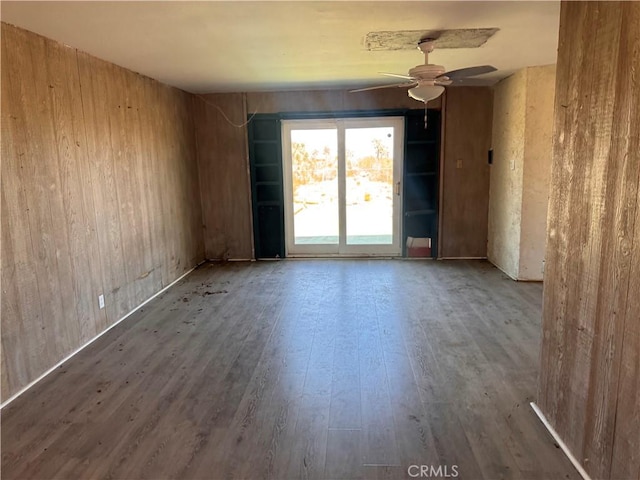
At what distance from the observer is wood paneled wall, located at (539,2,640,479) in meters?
1.63

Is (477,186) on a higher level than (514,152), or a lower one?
lower

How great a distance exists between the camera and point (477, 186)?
6043 millimetres

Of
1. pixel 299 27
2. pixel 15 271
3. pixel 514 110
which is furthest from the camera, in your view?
pixel 514 110

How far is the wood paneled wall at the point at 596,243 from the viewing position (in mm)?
1628

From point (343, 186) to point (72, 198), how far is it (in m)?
3.71

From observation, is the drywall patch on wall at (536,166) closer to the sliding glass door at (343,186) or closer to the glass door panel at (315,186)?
the sliding glass door at (343,186)

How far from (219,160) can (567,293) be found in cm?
515

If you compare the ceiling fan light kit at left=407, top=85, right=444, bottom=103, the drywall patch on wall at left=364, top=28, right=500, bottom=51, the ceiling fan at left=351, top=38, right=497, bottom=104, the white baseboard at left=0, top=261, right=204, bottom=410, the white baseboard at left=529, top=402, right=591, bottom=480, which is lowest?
the white baseboard at left=529, top=402, right=591, bottom=480

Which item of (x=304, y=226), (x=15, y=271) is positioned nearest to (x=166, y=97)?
(x=304, y=226)

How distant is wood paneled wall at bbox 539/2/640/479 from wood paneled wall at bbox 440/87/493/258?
387cm

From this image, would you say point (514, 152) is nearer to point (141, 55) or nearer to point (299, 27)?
point (299, 27)

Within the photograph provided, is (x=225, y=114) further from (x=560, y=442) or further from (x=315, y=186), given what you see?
(x=560, y=442)

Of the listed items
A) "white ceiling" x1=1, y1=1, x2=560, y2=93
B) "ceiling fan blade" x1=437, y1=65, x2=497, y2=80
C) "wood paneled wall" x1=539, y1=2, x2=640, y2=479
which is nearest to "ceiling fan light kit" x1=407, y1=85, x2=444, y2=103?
"ceiling fan blade" x1=437, y1=65, x2=497, y2=80

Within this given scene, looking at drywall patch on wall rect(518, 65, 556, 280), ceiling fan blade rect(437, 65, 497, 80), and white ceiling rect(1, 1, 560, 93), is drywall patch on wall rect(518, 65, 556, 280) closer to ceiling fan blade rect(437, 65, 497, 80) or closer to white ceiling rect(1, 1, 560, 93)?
white ceiling rect(1, 1, 560, 93)
